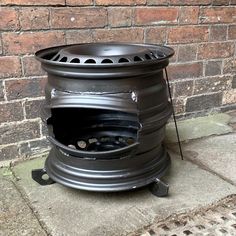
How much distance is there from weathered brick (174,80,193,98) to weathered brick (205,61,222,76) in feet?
0.50

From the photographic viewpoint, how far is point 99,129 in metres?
1.84

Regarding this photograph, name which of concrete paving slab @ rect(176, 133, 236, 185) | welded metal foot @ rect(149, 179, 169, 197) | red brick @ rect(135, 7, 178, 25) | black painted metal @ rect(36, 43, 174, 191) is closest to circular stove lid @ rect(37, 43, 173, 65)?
black painted metal @ rect(36, 43, 174, 191)

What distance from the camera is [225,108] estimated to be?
254cm

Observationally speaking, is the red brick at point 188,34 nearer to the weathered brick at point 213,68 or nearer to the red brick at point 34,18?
the weathered brick at point 213,68

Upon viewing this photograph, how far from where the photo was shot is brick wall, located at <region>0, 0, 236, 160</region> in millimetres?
1725

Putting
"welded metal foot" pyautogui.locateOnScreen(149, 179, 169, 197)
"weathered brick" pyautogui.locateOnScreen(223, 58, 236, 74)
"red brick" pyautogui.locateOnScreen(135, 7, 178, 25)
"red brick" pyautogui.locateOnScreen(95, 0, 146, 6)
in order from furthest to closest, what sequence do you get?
1. "weathered brick" pyautogui.locateOnScreen(223, 58, 236, 74)
2. "red brick" pyautogui.locateOnScreen(135, 7, 178, 25)
3. "red brick" pyautogui.locateOnScreen(95, 0, 146, 6)
4. "welded metal foot" pyautogui.locateOnScreen(149, 179, 169, 197)

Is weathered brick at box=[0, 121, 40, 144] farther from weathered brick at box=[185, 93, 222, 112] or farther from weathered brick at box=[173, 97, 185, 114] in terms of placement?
weathered brick at box=[185, 93, 222, 112]

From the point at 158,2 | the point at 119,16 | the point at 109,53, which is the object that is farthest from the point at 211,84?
the point at 109,53

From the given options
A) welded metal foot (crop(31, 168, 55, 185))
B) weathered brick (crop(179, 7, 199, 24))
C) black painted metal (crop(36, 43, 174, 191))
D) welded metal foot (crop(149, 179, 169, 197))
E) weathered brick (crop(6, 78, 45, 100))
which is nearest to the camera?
black painted metal (crop(36, 43, 174, 191))

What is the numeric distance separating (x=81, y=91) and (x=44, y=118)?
251 mm

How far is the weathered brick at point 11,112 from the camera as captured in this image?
176 cm

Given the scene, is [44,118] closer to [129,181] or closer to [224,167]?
[129,181]

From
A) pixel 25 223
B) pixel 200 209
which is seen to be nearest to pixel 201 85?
pixel 200 209

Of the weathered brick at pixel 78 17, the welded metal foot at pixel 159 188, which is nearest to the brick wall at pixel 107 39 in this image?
the weathered brick at pixel 78 17
